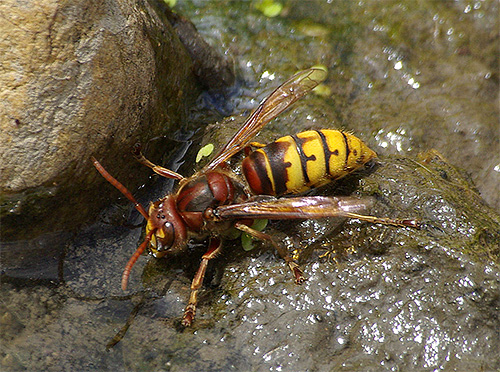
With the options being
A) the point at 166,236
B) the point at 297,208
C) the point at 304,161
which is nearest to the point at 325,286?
the point at 297,208

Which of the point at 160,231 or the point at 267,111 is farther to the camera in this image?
the point at 267,111

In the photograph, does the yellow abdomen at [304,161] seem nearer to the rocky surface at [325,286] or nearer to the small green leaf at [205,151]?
the rocky surface at [325,286]

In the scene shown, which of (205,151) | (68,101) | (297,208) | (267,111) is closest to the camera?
(68,101)

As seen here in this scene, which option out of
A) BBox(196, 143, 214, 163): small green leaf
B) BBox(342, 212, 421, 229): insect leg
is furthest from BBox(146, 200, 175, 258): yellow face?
BBox(342, 212, 421, 229): insect leg

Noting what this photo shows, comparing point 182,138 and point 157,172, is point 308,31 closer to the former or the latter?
point 182,138

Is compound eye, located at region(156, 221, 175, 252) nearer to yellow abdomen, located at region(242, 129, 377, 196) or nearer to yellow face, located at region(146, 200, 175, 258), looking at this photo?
yellow face, located at region(146, 200, 175, 258)

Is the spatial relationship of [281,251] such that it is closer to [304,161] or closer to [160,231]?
[304,161]

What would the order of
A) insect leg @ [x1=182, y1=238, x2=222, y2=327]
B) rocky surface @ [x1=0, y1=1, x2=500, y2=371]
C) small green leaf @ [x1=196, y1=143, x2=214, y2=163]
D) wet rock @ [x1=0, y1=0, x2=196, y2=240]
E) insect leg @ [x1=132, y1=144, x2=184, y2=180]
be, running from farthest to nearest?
small green leaf @ [x1=196, y1=143, x2=214, y2=163], insect leg @ [x1=132, y1=144, x2=184, y2=180], insect leg @ [x1=182, y1=238, x2=222, y2=327], rocky surface @ [x1=0, y1=1, x2=500, y2=371], wet rock @ [x1=0, y1=0, x2=196, y2=240]

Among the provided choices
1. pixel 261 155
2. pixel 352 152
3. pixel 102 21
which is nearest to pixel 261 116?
pixel 261 155

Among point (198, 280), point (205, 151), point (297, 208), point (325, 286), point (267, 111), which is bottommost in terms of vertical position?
point (198, 280)
